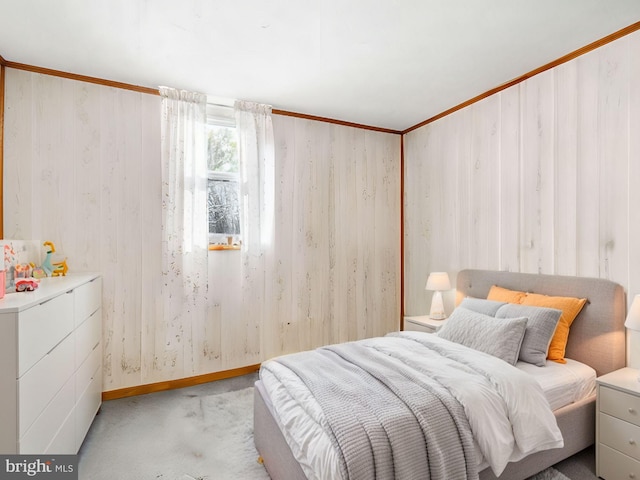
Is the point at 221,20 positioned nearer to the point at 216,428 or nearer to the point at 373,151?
the point at 373,151

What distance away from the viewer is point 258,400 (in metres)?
2.18

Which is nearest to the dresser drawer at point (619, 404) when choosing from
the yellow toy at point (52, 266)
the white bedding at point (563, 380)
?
the white bedding at point (563, 380)

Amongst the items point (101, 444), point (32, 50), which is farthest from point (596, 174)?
point (32, 50)

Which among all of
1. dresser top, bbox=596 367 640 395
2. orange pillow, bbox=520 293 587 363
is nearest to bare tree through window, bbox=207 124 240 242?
orange pillow, bbox=520 293 587 363

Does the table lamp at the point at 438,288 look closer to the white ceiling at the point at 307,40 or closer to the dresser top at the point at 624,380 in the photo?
the dresser top at the point at 624,380

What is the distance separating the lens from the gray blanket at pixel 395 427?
1397 millimetres

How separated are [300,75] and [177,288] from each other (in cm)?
216

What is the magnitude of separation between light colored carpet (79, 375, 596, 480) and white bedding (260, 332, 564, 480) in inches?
19.6

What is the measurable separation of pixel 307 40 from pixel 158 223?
2.00 meters

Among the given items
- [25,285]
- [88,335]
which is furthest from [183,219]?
[25,285]

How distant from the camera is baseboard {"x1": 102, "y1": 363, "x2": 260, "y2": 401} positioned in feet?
9.77

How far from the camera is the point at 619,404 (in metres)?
1.93

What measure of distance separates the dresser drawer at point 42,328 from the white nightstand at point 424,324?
278 cm

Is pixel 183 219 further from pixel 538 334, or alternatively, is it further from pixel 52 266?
pixel 538 334
